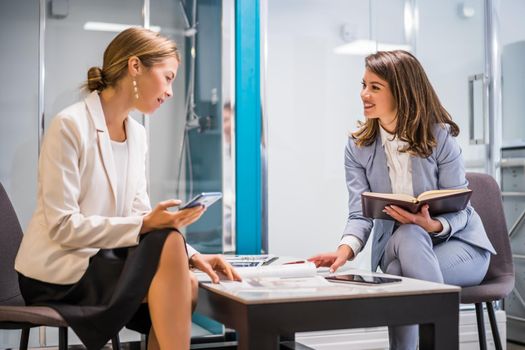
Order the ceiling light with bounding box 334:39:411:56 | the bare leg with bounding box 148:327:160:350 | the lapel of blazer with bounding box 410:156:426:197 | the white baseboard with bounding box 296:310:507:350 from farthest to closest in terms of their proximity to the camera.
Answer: the ceiling light with bounding box 334:39:411:56 < the white baseboard with bounding box 296:310:507:350 < the lapel of blazer with bounding box 410:156:426:197 < the bare leg with bounding box 148:327:160:350

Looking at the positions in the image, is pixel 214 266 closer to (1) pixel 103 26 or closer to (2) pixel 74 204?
(2) pixel 74 204

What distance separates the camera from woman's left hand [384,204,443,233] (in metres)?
2.22

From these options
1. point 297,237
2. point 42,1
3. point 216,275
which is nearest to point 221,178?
point 297,237

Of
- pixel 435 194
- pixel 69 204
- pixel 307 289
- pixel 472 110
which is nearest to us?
pixel 307 289

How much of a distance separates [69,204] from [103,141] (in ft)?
0.71

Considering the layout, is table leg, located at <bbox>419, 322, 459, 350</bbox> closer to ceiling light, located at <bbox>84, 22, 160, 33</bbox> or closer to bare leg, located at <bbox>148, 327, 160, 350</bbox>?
bare leg, located at <bbox>148, 327, 160, 350</bbox>

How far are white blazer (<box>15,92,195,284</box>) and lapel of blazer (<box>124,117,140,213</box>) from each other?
80 millimetres

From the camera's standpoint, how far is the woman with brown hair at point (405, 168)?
7.60 ft

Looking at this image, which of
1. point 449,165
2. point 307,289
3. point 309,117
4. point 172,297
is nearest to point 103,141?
point 172,297

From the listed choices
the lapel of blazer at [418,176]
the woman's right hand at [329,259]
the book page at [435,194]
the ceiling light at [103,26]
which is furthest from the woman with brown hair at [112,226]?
the ceiling light at [103,26]

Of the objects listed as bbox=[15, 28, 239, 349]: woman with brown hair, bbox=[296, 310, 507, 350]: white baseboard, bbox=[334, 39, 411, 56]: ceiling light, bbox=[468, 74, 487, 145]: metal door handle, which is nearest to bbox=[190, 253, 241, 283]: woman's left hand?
bbox=[15, 28, 239, 349]: woman with brown hair

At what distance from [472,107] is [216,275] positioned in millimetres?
2266

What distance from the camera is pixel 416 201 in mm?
2160

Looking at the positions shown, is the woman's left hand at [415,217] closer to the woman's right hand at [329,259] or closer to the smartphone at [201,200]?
the woman's right hand at [329,259]
